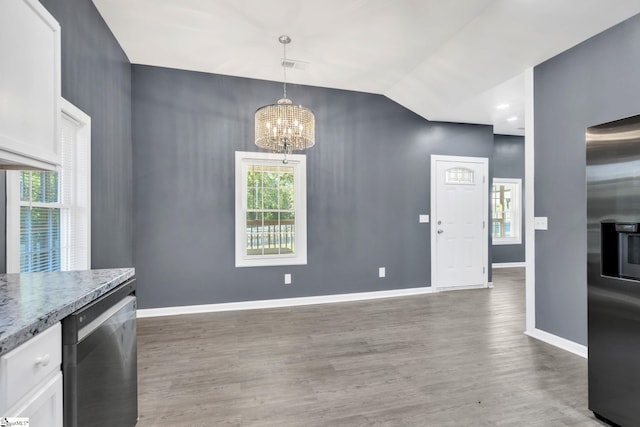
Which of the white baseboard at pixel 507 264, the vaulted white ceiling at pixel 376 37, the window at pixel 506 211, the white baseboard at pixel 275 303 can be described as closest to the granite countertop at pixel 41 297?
the vaulted white ceiling at pixel 376 37

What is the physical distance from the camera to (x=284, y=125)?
9.78ft

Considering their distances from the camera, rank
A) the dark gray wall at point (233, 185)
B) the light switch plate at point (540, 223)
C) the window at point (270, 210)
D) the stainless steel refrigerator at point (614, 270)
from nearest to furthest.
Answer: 1. the stainless steel refrigerator at point (614, 270)
2. the light switch plate at point (540, 223)
3. the dark gray wall at point (233, 185)
4. the window at point (270, 210)

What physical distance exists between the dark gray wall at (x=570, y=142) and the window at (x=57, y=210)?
12.8 ft

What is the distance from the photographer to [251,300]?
418cm

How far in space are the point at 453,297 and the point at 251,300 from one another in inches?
116

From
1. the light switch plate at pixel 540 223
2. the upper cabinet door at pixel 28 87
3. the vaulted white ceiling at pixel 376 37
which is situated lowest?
the light switch plate at pixel 540 223

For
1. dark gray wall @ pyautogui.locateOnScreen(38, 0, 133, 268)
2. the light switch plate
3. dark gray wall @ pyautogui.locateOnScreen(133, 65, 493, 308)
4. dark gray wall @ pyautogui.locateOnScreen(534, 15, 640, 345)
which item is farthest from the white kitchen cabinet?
the light switch plate

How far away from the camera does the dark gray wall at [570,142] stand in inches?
98.4

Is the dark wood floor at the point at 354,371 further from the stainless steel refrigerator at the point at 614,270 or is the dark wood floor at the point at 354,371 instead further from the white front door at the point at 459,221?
the white front door at the point at 459,221

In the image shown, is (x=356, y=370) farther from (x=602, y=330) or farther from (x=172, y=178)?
(x=172, y=178)

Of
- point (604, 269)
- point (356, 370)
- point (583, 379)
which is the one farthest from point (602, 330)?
point (356, 370)

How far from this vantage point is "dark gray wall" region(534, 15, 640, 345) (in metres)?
2.50

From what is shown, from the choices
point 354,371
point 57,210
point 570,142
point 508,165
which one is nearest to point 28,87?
point 57,210

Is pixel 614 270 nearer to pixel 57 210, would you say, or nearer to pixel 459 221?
pixel 459 221
